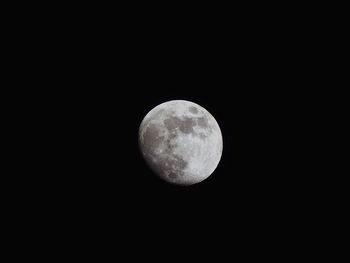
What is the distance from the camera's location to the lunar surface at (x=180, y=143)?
3721mm

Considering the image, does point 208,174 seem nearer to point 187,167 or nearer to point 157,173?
point 187,167

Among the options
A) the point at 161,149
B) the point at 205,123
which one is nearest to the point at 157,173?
the point at 161,149

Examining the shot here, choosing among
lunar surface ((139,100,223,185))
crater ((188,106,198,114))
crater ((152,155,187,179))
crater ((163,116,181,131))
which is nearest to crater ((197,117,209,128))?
lunar surface ((139,100,223,185))

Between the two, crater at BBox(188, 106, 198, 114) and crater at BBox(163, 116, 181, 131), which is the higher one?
crater at BBox(188, 106, 198, 114)

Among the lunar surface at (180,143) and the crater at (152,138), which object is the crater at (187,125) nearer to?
the lunar surface at (180,143)

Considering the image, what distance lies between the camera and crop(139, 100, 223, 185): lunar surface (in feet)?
12.2

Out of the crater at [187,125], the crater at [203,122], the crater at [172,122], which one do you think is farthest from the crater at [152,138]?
the crater at [203,122]

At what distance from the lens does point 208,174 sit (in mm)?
4027

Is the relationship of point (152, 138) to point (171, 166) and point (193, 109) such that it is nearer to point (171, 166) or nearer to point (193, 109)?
point (171, 166)

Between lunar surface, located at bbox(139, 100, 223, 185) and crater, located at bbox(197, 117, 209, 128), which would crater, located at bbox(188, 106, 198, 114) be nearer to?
lunar surface, located at bbox(139, 100, 223, 185)

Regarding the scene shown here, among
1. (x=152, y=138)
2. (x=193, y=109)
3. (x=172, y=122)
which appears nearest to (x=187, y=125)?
(x=172, y=122)

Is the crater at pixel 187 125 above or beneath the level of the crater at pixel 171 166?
above

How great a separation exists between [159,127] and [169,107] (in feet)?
1.16

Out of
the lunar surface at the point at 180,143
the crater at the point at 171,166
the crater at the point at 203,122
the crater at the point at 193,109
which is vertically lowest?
the crater at the point at 171,166
